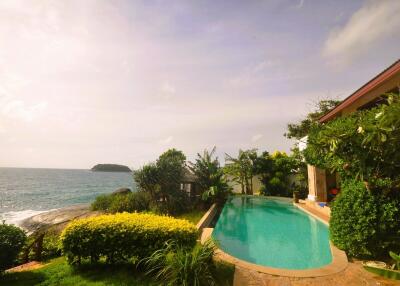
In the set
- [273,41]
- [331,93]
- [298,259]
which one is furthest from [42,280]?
[331,93]

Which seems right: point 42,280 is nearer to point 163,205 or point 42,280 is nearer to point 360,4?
point 163,205

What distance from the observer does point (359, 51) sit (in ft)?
31.8

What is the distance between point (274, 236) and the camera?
38.1 ft

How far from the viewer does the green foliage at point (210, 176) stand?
1906 centimetres

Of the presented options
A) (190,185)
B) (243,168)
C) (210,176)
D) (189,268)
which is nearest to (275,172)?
(243,168)

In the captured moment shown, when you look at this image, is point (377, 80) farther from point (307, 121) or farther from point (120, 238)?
point (307, 121)

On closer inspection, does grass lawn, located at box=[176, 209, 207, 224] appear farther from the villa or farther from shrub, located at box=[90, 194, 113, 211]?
the villa

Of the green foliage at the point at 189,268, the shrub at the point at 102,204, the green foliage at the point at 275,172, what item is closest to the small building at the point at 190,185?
the shrub at the point at 102,204

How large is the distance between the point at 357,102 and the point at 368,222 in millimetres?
7560

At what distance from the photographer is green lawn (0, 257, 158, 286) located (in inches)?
230

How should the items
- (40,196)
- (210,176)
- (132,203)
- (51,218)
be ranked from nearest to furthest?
1. (132,203)
2. (210,176)
3. (51,218)
4. (40,196)

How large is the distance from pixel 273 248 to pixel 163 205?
902 cm

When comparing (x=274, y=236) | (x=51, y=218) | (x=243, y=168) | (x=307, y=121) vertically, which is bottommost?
(x=51, y=218)

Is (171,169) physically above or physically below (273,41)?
below
